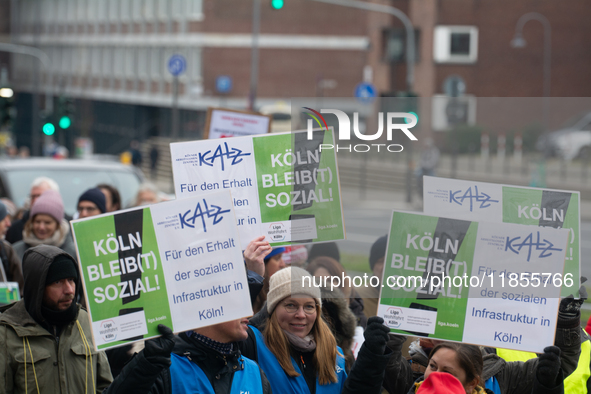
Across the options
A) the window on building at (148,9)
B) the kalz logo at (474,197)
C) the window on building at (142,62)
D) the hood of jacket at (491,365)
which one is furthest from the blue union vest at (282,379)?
the window on building at (148,9)

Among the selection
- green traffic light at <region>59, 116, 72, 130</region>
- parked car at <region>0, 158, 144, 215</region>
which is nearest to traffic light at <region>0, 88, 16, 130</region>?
green traffic light at <region>59, 116, 72, 130</region>

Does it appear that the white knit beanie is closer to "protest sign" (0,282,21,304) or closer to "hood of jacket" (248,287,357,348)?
"hood of jacket" (248,287,357,348)

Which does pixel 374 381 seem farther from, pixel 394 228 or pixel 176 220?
pixel 176 220

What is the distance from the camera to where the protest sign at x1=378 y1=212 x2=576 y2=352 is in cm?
337

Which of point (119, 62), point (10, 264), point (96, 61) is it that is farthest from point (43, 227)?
point (96, 61)

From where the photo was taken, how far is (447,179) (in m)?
3.75

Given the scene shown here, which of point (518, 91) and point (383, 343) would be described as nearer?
point (383, 343)

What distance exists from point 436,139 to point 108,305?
2.36 metres

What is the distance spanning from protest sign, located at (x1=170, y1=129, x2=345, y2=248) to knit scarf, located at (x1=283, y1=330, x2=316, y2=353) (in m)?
0.63

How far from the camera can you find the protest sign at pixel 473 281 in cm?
337

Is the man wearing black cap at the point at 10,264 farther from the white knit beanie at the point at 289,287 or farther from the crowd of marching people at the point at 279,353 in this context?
the white knit beanie at the point at 289,287

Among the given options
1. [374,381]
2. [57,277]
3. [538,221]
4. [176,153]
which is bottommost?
[374,381]

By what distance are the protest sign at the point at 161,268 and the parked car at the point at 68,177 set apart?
5.93 m

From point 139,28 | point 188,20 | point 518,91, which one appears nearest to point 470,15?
point 518,91
